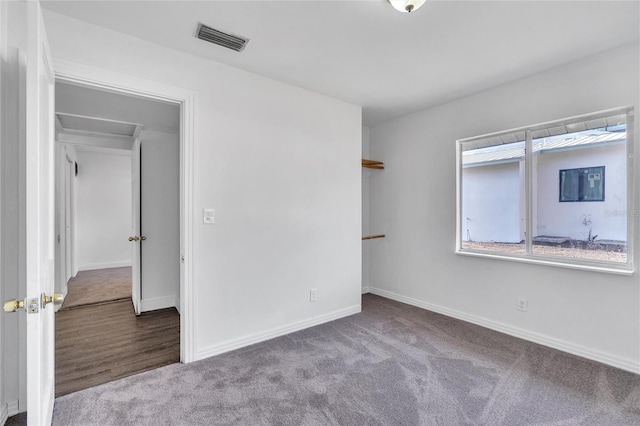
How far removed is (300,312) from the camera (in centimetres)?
315

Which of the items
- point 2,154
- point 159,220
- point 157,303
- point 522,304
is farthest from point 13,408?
point 522,304

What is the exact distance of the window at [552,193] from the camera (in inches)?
96.0

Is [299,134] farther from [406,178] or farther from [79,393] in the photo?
[79,393]

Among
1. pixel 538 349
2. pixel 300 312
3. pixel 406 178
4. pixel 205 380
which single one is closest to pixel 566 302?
pixel 538 349

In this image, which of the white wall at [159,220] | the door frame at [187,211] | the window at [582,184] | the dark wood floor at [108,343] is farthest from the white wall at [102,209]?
the window at [582,184]

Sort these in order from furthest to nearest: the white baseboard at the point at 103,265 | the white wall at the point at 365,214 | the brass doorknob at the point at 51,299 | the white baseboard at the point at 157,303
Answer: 1. the white baseboard at the point at 103,265
2. the white wall at the point at 365,214
3. the white baseboard at the point at 157,303
4. the brass doorknob at the point at 51,299

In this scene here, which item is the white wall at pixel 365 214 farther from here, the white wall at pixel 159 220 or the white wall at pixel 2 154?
the white wall at pixel 2 154

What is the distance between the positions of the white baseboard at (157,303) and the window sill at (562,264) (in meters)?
3.68

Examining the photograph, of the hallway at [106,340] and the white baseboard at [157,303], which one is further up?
the white baseboard at [157,303]

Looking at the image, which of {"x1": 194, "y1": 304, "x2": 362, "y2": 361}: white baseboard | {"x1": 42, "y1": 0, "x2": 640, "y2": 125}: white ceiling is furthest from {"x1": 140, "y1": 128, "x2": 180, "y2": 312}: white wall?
{"x1": 42, "y1": 0, "x2": 640, "y2": 125}: white ceiling

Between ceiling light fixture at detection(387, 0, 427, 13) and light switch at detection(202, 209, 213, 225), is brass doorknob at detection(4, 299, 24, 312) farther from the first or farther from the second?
ceiling light fixture at detection(387, 0, 427, 13)

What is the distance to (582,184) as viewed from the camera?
261 cm

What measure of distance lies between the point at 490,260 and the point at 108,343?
3835 mm

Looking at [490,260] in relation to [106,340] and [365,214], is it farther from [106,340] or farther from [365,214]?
[106,340]
